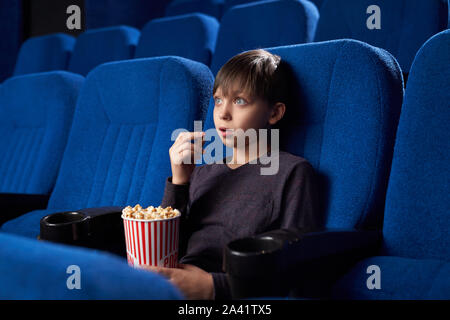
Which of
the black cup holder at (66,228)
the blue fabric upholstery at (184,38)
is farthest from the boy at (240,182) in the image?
the blue fabric upholstery at (184,38)

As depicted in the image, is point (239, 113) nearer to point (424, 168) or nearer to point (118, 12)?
point (424, 168)

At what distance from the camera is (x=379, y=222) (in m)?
0.57

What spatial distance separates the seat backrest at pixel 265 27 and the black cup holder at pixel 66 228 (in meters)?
0.59

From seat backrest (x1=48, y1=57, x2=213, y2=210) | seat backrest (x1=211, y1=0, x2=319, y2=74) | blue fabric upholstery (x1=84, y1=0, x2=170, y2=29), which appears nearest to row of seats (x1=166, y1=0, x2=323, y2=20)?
blue fabric upholstery (x1=84, y1=0, x2=170, y2=29)

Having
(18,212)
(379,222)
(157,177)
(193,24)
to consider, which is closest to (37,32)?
(193,24)

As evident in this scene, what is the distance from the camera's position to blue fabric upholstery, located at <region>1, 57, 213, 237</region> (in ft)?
2.54

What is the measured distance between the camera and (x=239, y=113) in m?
0.60

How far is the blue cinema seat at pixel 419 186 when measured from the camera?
50 centimetres

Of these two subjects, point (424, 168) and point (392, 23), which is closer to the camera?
point (424, 168)

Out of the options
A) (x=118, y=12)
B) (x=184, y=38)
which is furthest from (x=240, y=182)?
(x=118, y=12)

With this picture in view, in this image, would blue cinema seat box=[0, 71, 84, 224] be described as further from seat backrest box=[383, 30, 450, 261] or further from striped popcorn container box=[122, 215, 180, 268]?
seat backrest box=[383, 30, 450, 261]

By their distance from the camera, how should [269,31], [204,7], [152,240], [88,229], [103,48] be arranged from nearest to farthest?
[152,240] → [88,229] → [269,31] → [103,48] → [204,7]

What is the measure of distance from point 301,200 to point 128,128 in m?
0.43
